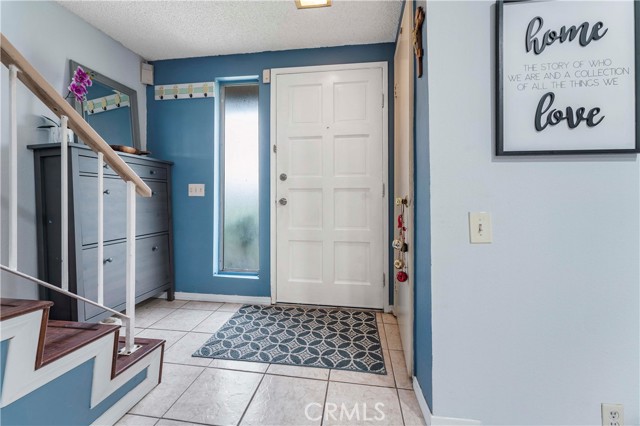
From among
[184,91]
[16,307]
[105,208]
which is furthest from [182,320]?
[184,91]

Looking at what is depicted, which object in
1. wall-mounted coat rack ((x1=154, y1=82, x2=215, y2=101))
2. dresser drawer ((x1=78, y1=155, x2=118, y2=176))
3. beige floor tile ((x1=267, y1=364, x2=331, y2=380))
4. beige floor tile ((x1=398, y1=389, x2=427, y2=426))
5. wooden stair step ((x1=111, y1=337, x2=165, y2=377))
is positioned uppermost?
wall-mounted coat rack ((x1=154, y1=82, x2=215, y2=101))

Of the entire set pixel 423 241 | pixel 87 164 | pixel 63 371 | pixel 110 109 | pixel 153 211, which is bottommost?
pixel 63 371

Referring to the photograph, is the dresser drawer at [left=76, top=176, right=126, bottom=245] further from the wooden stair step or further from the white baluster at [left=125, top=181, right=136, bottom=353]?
the wooden stair step

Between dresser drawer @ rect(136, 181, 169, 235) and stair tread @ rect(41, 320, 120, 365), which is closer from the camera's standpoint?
stair tread @ rect(41, 320, 120, 365)

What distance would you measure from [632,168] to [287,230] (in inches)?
84.3

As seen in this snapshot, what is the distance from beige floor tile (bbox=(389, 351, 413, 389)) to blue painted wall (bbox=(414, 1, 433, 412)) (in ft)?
0.34

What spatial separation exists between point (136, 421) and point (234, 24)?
8.40 feet

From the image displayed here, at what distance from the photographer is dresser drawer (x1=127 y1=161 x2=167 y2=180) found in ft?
7.46

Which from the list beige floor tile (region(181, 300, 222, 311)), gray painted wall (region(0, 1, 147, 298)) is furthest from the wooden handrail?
beige floor tile (region(181, 300, 222, 311))

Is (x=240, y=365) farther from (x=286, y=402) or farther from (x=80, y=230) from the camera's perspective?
(x=80, y=230)

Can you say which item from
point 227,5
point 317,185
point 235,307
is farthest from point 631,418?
point 227,5

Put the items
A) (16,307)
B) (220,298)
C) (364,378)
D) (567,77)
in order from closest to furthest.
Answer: (16,307), (567,77), (364,378), (220,298)

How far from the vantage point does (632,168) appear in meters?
1.05

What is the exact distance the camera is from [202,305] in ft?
8.55
